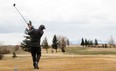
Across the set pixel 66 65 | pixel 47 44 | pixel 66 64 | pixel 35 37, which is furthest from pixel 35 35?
pixel 47 44

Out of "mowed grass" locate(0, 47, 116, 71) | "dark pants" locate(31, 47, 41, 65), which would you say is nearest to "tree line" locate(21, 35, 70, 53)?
"mowed grass" locate(0, 47, 116, 71)

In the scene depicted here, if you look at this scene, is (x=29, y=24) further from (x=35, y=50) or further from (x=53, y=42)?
(x=53, y=42)

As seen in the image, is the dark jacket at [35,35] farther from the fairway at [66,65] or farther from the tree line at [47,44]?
the tree line at [47,44]

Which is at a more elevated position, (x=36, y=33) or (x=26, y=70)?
(x=36, y=33)

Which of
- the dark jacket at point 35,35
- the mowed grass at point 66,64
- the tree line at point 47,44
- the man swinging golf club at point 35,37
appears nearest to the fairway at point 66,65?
the mowed grass at point 66,64

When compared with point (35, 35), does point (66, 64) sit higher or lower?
lower

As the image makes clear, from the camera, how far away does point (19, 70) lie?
18531 millimetres

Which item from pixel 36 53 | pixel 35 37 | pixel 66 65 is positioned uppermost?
pixel 35 37

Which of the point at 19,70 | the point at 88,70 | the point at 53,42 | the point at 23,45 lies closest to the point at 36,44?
the point at 19,70

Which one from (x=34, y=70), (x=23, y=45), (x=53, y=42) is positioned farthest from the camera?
(x=53, y=42)

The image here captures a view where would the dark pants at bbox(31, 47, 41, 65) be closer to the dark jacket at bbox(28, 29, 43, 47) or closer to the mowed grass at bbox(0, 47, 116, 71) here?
the dark jacket at bbox(28, 29, 43, 47)

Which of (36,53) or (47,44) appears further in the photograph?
(47,44)

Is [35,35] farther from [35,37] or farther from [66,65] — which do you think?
[66,65]

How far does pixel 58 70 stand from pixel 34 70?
1.13 meters
